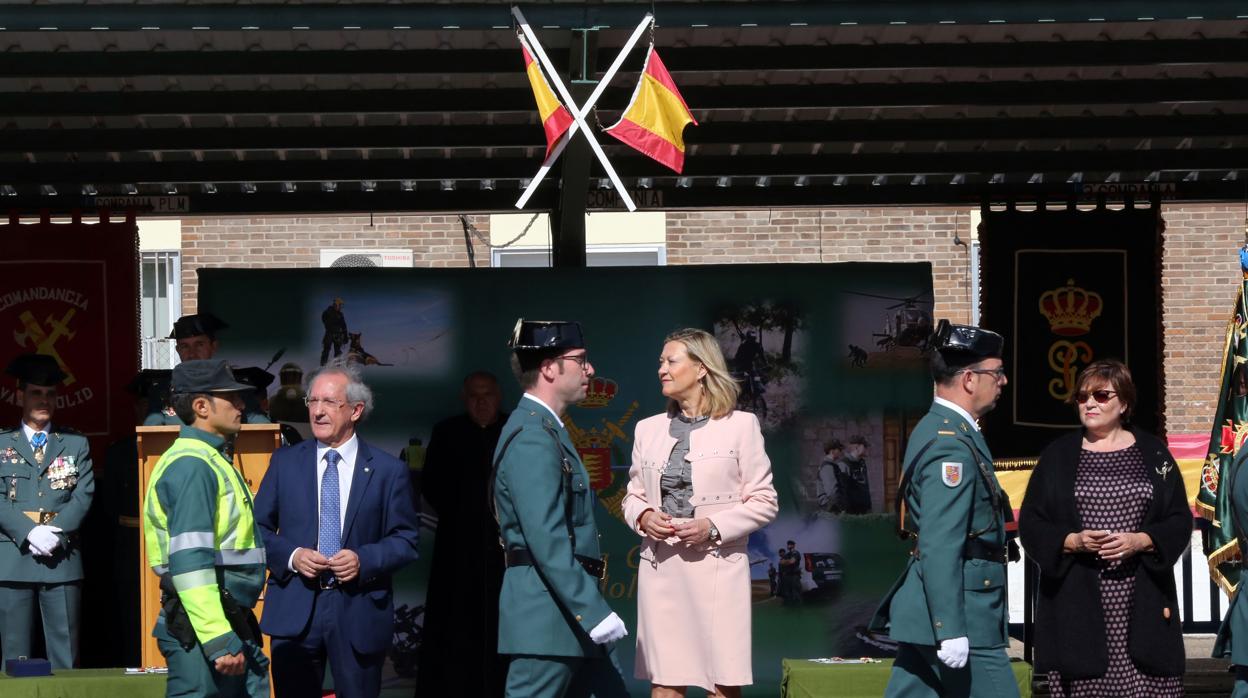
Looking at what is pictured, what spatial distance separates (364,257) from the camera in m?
18.6

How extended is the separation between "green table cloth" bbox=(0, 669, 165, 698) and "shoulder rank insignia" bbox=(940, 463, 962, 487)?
3659 millimetres

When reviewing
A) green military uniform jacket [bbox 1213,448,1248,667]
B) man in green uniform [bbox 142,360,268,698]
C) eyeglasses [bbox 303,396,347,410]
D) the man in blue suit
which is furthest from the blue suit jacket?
green military uniform jacket [bbox 1213,448,1248,667]

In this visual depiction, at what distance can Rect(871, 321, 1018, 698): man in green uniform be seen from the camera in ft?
20.1

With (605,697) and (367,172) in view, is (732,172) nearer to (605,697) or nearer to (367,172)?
(367,172)

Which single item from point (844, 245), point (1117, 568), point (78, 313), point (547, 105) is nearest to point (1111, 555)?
point (1117, 568)

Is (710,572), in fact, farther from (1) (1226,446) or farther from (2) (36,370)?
(2) (36,370)

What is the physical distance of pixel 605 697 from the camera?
6195 mm

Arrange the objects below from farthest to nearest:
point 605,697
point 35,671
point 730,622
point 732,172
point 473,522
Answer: point 732,172
point 473,522
point 35,671
point 730,622
point 605,697

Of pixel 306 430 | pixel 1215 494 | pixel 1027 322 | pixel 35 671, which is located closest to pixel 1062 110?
pixel 1027 322

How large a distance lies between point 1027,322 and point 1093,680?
3468 mm

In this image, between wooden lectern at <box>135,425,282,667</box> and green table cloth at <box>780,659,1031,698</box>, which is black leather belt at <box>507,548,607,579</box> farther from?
wooden lectern at <box>135,425,282,667</box>

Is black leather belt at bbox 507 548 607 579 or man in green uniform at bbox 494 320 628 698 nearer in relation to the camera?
man in green uniform at bbox 494 320 628 698

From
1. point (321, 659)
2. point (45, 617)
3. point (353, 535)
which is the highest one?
point (353, 535)

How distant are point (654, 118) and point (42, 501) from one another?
154 inches
